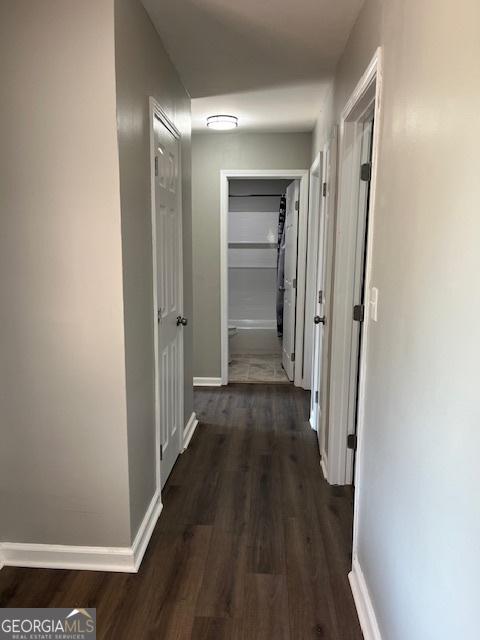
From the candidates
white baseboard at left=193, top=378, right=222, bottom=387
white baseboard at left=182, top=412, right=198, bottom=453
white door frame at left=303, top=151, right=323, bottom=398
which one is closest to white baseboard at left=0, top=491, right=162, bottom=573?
white baseboard at left=182, top=412, right=198, bottom=453

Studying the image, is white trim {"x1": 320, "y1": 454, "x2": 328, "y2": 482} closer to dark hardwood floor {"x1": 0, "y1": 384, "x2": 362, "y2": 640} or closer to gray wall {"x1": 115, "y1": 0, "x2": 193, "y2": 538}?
dark hardwood floor {"x1": 0, "y1": 384, "x2": 362, "y2": 640}

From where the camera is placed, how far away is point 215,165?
14.1 feet

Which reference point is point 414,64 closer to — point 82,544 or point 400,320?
point 400,320

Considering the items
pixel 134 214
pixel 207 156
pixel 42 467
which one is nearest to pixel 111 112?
pixel 134 214

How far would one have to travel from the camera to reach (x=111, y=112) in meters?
1.72

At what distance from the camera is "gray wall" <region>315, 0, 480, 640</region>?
894 mm

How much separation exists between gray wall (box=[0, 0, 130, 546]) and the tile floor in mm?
2903

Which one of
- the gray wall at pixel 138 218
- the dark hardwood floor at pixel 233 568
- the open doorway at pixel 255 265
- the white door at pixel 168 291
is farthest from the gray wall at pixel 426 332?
the open doorway at pixel 255 265

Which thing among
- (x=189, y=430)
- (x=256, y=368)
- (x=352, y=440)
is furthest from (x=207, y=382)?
(x=352, y=440)

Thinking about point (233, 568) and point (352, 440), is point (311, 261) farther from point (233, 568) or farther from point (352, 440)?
point (233, 568)

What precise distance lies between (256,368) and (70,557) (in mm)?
3454

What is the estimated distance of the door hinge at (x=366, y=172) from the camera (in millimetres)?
2350

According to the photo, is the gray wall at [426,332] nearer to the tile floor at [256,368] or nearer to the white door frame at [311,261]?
the white door frame at [311,261]

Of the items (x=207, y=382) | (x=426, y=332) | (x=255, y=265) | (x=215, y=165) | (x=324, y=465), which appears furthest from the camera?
(x=255, y=265)
